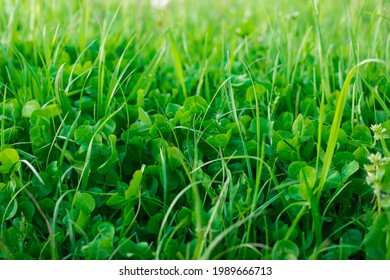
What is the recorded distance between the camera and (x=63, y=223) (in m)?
1.59

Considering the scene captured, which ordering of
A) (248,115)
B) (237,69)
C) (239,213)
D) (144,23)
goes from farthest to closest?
1. (144,23)
2. (237,69)
3. (248,115)
4. (239,213)

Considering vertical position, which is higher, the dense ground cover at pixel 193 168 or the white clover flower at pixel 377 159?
the white clover flower at pixel 377 159

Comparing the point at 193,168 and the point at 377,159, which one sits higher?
the point at 377,159

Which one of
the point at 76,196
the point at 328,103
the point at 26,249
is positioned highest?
the point at 328,103

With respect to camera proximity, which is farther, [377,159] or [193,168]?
[193,168]

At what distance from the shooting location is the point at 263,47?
266 centimetres

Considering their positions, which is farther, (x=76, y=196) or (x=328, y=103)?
(x=328, y=103)

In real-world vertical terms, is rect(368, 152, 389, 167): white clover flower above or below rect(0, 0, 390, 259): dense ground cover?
above

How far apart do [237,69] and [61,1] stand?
4.67ft

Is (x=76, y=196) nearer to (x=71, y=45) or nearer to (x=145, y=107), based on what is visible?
(x=145, y=107)

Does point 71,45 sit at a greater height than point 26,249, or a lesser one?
greater
